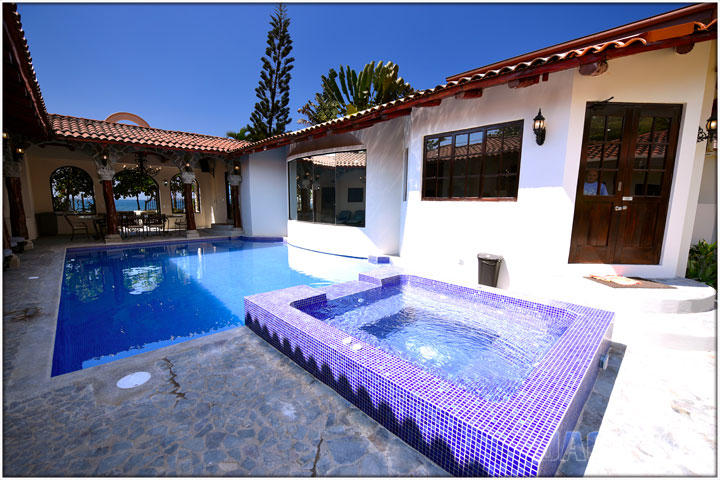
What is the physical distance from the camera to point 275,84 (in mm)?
18500

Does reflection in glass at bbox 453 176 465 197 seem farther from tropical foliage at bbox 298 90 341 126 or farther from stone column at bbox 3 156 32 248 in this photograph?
stone column at bbox 3 156 32 248

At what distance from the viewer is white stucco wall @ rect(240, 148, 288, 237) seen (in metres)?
12.3

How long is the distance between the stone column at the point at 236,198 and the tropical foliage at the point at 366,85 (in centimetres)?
573

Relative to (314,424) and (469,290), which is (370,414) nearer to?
(314,424)

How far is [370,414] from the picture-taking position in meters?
2.45

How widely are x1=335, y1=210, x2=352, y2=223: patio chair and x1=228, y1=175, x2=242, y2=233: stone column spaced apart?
5.88 metres

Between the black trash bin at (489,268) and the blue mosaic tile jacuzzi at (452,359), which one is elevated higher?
the black trash bin at (489,268)

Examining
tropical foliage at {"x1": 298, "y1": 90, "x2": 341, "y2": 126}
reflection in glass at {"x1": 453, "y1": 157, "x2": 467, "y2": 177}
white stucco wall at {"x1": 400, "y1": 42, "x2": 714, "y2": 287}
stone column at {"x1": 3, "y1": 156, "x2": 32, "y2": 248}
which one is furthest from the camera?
tropical foliage at {"x1": 298, "y1": 90, "x2": 341, "y2": 126}

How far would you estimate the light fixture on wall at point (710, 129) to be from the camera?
4.60 m

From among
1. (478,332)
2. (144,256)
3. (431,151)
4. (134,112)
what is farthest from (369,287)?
(134,112)

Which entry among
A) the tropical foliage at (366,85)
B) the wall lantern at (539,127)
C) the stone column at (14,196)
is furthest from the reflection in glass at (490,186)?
the stone column at (14,196)

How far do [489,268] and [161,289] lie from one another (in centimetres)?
624

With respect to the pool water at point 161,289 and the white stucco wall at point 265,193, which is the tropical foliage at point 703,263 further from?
the white stucco wall at point 265,193

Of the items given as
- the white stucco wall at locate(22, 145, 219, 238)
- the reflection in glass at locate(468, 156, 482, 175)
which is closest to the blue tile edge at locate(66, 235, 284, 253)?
the white stucco wall at locate(22, 145, 219, 238)
